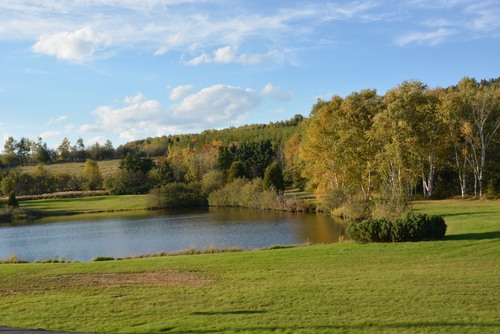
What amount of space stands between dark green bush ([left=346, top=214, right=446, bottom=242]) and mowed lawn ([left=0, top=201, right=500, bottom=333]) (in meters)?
0.86

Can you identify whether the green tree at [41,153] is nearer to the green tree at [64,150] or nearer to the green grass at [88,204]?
the green tree at [64,150]

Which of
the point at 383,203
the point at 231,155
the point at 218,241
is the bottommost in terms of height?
the point at 218,241

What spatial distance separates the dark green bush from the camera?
21406 mm

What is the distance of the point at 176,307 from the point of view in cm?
1164

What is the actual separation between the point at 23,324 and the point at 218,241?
2303 cm

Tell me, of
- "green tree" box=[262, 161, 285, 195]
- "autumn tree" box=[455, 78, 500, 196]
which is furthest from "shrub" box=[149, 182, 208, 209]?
"autumn tree" box=[455, 78, 500, 196]

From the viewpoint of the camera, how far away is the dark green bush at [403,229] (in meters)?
21.4

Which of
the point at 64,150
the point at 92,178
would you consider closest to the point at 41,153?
the point at 64,150

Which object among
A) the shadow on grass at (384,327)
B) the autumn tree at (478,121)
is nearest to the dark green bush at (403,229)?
the shadow on grass at (384,327)

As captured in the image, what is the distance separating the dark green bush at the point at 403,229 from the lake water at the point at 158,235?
7.88 m

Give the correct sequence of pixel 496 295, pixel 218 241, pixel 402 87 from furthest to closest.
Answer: pixel 402 87 < pixel 218 241 < pixel 496 295

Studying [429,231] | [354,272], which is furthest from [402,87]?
[354,272]

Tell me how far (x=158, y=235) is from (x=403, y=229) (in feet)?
75.8

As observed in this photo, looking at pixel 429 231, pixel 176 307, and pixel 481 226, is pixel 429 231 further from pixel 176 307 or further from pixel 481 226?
pixel 176 307
